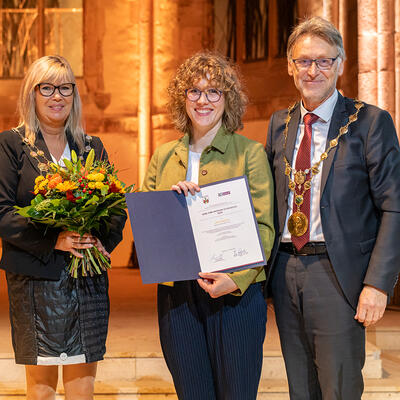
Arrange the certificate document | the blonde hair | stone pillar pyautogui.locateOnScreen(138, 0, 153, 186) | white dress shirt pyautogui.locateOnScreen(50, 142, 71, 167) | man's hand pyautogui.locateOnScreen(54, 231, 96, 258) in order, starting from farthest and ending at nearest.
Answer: stone pillar pyautogui.locateOnScreen(138, 0, 153, 186)
white dress shirt pyautogui.locateOnScreen(50, 142, 71, 167)
the blonde hair
man's hand pyautogui.locateOnScreen(54, 231, 96, 258)
the certificate document

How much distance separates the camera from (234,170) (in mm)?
2672

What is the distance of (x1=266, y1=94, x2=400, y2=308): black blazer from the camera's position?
99.4 inches

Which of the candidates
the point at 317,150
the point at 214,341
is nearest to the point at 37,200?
the point at 214,341

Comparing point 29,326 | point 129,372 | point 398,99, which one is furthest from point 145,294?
point 29,326

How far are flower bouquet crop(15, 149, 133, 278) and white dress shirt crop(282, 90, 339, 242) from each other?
2.56 feet

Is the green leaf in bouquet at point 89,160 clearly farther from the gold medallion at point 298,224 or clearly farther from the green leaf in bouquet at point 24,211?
the gold medallion at point 298,224

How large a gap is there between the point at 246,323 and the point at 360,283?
52 centimetres

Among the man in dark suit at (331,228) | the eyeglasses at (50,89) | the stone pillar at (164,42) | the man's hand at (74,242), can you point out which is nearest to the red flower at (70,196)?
the man's hand at (74,242)

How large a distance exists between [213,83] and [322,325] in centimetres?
115

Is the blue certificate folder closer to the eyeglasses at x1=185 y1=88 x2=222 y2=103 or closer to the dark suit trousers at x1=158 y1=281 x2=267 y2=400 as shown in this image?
the dark suit trousers at x1=158 y1=281 x2=267 y2=400

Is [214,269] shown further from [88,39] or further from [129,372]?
[88,39]

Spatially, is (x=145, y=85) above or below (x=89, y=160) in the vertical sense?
above
